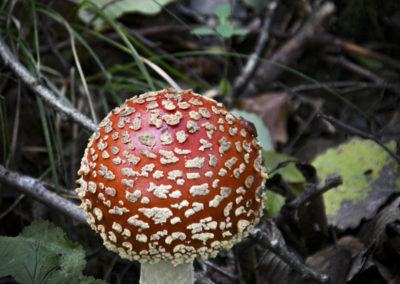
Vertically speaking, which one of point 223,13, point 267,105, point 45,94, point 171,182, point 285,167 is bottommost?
point 171,182

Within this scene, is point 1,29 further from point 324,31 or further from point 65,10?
point 324,31

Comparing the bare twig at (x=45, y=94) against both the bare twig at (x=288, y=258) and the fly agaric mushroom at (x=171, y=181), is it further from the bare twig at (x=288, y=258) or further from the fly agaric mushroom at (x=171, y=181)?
the bare twig at (x=288, y=258)

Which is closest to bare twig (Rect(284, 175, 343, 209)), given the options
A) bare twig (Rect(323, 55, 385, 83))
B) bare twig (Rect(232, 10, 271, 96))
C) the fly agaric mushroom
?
the fly agaric mushroom

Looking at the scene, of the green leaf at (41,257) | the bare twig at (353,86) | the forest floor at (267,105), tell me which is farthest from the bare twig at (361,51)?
the green leaf at (41,257)

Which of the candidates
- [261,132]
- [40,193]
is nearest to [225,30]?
[261,132]

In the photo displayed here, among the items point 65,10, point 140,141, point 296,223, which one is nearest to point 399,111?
point 296,223

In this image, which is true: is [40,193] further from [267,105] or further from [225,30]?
[267,105]

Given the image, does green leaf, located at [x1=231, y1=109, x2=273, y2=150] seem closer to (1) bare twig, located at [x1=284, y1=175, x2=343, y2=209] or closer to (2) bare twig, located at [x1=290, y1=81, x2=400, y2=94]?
(1) bare twig, located at [x1=284, y1=175, x2=343, y2=209]
